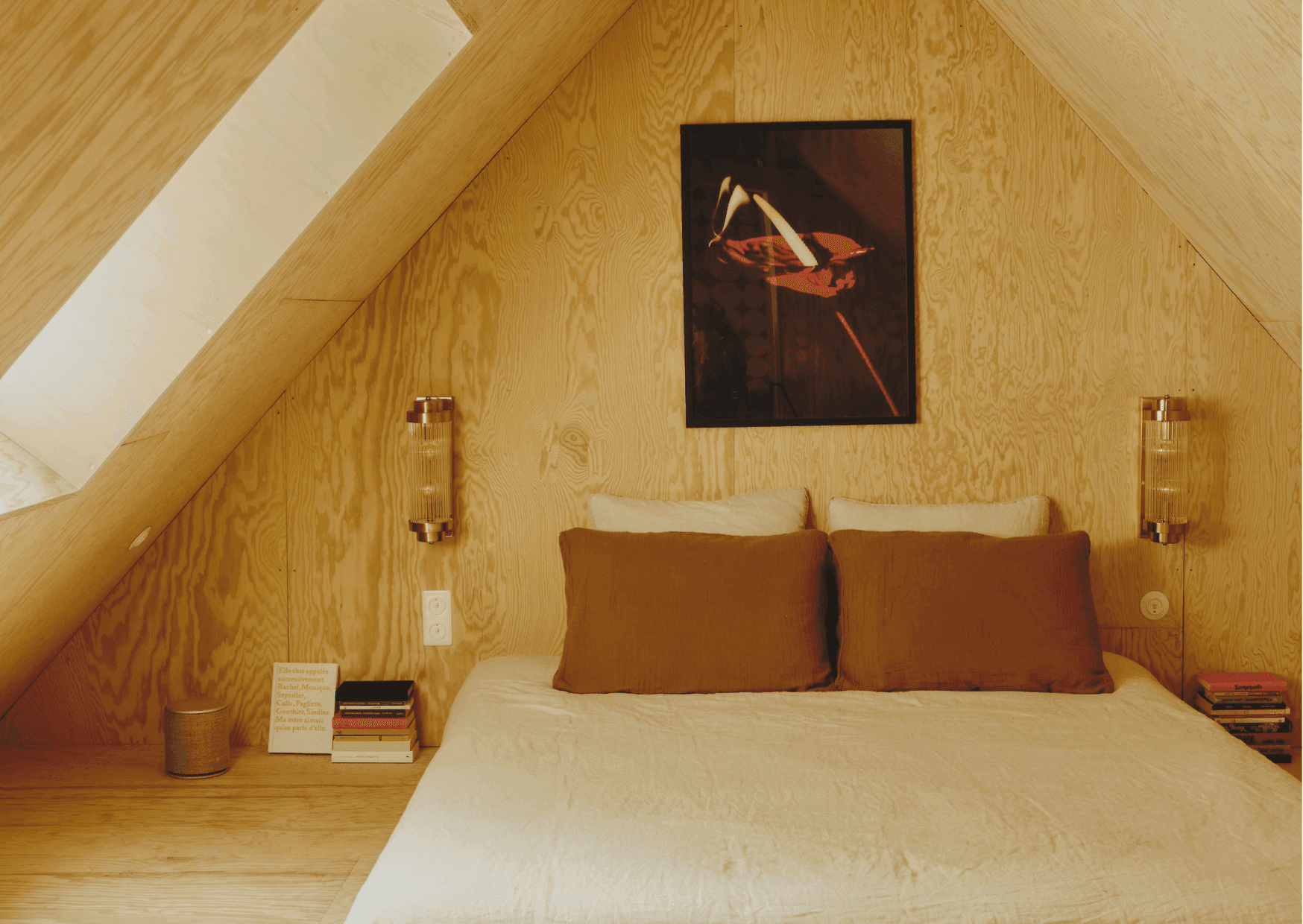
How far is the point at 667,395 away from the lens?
2.80 metres

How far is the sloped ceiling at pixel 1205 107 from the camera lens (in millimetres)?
1679

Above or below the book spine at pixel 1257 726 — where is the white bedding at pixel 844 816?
above

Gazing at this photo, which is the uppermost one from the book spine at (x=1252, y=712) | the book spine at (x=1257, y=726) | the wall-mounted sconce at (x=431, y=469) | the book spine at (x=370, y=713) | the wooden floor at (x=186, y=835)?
the wall-mounted sconce at (x=431, y=469)

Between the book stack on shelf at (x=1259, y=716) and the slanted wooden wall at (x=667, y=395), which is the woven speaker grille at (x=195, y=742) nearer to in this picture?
the slanted wooden wall at (x=667, y=395)

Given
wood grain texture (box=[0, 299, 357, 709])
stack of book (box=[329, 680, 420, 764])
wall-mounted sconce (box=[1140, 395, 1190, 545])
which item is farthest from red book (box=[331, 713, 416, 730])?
wall-mounted sconce (box=[1140, 395, 1190, 545])

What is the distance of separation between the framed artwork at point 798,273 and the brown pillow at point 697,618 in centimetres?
45

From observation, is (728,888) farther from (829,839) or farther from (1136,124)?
(1136,124)

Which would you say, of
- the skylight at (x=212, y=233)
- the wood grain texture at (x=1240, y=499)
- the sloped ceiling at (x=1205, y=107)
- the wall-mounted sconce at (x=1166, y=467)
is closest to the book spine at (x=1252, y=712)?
the wood grain texture at (x=1240, y=499)

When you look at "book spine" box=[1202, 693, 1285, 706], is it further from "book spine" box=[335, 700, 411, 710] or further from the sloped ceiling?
"book spine" box=[335, 700, 411, 710]

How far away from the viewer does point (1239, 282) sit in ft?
8.73

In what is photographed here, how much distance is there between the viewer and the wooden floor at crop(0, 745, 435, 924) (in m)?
2.03

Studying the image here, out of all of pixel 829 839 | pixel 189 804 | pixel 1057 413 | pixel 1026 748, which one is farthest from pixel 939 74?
pixel 189 804

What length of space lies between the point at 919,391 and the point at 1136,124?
31.6 inches

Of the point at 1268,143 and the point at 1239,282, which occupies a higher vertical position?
the point at 1268,143
